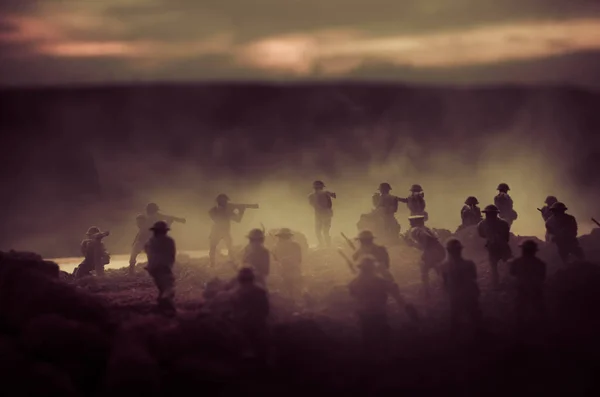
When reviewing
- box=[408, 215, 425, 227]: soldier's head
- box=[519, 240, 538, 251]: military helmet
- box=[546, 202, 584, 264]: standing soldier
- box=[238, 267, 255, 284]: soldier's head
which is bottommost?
box=[238, 267, 255, 284]: soldier's head

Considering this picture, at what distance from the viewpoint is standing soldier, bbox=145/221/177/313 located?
21.4 meters

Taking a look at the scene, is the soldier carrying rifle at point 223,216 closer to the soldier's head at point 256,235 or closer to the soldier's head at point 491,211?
the soldier's head at point 256,235

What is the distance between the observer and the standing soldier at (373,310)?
64.8ft

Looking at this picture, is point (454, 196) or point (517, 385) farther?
Answer: point (454, 196)

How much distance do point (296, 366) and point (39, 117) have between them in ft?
130

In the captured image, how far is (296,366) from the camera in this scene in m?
19.3

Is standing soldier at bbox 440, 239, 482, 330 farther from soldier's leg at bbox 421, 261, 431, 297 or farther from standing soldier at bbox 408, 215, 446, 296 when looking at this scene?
soldier's leg at bbox 421, 261, 431, 297

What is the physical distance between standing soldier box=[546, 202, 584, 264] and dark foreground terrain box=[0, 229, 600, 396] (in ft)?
10.1

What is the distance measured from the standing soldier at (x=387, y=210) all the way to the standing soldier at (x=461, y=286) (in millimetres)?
7696

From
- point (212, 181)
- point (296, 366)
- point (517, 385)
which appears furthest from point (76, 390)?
point (212, 181)

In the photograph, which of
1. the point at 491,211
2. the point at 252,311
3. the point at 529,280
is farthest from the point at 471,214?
the point at 252,311

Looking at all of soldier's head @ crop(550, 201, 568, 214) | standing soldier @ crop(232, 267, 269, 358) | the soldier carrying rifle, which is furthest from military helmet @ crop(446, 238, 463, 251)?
the soldier carrying rifle

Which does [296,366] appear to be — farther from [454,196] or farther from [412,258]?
[454,196]

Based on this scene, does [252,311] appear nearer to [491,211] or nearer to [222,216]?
[222,216]
